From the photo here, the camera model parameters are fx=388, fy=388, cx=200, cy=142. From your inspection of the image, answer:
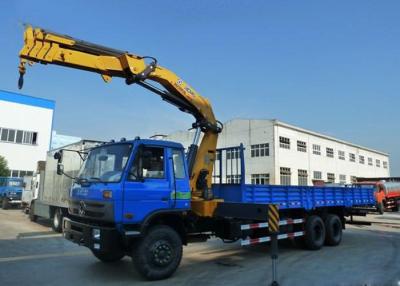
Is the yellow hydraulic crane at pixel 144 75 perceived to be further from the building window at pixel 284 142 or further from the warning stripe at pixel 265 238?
the building window at pixel 284 142

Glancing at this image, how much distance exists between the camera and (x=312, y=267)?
905 centimetres

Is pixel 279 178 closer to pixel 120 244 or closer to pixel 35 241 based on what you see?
pixel 35 241

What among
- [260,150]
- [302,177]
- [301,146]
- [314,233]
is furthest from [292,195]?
[301,146]

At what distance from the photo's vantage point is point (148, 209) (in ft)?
25.2

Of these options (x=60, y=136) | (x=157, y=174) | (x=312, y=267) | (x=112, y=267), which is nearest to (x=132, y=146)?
(x=157, y=174)

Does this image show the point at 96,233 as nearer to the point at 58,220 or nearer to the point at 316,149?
the point at 58,220

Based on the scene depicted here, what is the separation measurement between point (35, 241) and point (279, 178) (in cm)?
3350

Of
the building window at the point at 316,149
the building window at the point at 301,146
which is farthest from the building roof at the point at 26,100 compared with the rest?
the building window at the point at 316,149

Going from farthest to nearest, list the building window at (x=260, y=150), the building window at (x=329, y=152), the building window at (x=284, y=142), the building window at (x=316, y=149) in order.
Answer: the building window at (x=329, y=152) → the building window at (x=316, y=149) → the building window at (x=284, y=142) → the building window at (x=260, y=150)

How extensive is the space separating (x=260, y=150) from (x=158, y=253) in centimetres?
3828

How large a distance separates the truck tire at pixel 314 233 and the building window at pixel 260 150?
32.5 metres

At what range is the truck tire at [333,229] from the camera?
1224 centimetres

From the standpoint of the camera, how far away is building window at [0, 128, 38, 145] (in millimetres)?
38362

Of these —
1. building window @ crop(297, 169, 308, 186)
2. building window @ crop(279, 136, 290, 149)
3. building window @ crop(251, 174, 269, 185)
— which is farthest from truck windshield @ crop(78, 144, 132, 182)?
building window @ crop(297, 169, 308, 186)
